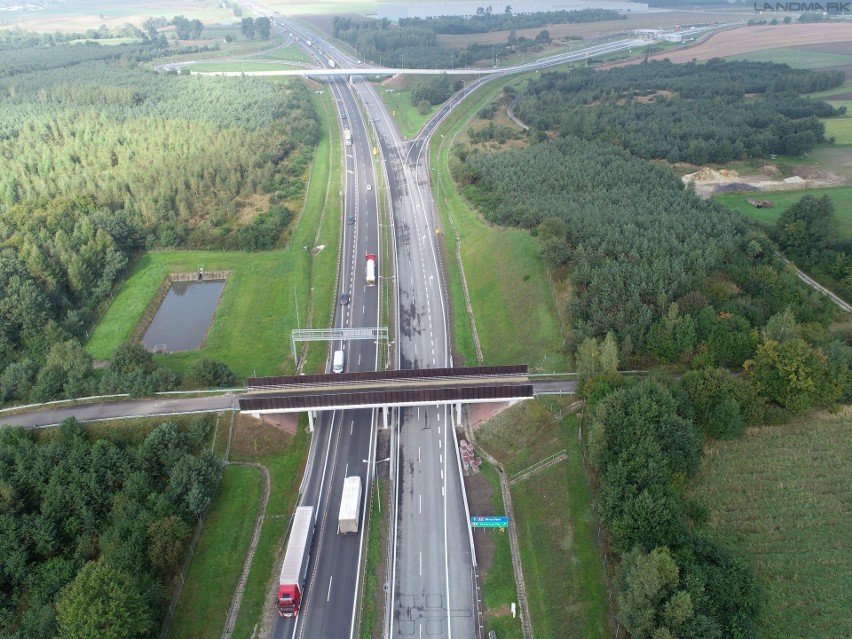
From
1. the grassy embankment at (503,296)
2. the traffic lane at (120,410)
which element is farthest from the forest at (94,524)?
the grassy embankment at (503,296)

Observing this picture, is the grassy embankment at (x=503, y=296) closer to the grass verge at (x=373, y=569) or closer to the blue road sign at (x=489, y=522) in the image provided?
the blue road sign at (x=489, y=522)

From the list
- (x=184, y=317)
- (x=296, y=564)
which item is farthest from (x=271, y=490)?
(x=184, y=317)

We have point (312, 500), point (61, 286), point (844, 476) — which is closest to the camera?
point (844, 476)

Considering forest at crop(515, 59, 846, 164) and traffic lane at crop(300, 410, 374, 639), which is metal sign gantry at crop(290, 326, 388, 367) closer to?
traffic lane at crop(300, 410, 374, 639)

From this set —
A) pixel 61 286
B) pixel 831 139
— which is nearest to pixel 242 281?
pixel 61 286

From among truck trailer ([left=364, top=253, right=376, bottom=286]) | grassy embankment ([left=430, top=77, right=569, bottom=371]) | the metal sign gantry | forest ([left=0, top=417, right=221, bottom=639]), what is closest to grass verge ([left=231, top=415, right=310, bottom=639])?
forest ([left=0, top=417, right=221, bottom=639])

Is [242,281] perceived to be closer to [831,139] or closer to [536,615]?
[536,615]

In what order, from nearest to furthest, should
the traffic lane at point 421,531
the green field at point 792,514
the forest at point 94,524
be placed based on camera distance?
1. the forest at point 94,524
2. the green field at point 792,514
3. the traffic lane at point 421,531
